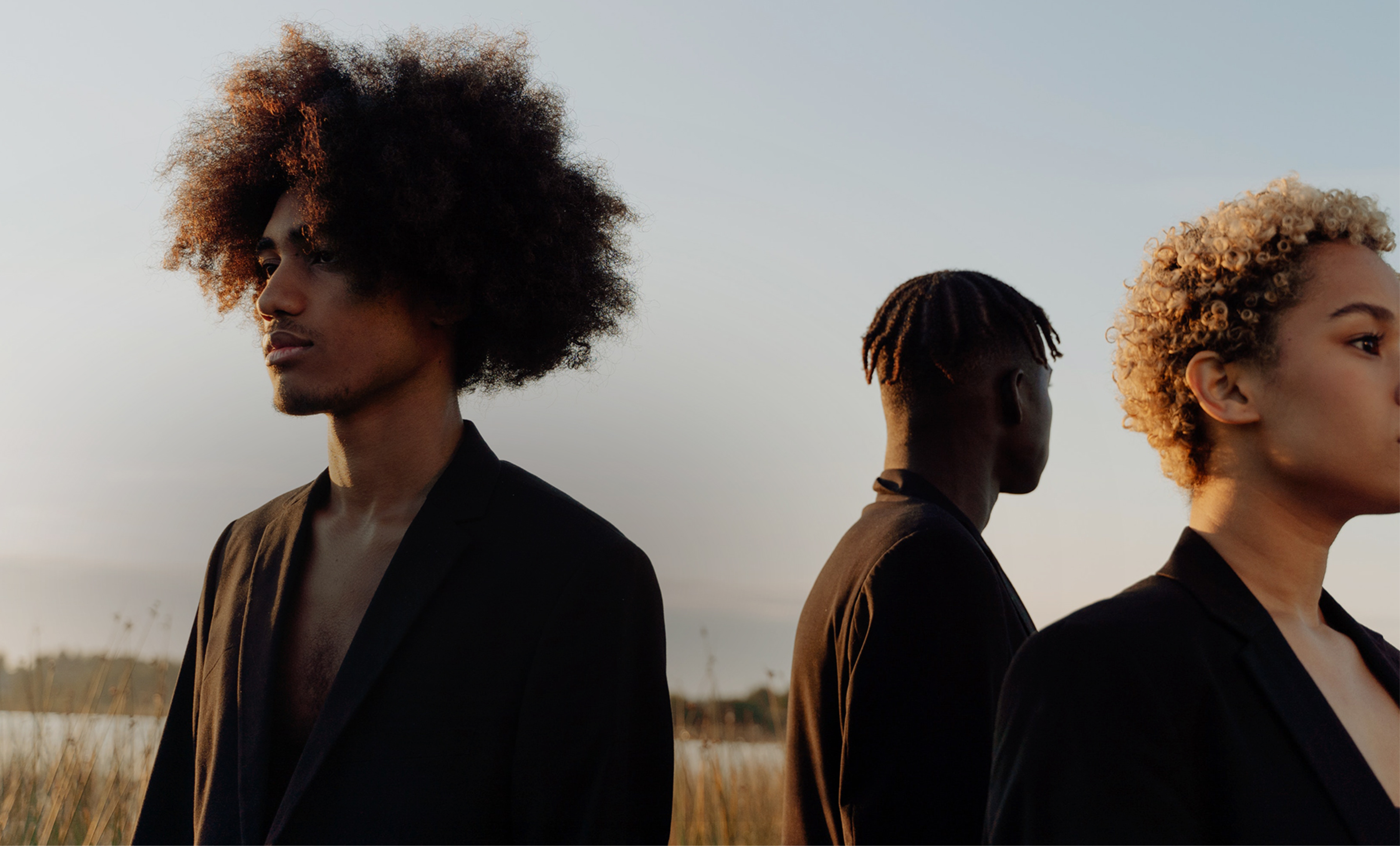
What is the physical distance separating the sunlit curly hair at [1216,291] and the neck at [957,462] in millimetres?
535

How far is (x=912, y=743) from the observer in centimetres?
251

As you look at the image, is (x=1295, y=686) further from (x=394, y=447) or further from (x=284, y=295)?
(x=284, y=295)

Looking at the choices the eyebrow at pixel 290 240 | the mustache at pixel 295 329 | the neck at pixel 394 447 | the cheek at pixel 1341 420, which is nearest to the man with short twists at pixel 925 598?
the cheek at pixel 1341 420


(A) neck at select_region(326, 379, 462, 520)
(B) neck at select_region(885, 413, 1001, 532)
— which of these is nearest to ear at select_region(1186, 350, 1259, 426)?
(B) neck at select_region(885, 413, 1001, 532)

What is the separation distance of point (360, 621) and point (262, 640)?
32cm

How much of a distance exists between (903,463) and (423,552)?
1271mm

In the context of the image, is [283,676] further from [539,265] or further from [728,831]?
[728,831]

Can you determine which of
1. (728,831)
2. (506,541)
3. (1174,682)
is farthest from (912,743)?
(728,831)

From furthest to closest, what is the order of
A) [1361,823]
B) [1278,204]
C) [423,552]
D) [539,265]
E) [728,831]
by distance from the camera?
[728,831]
[539,265]
[423,552]
[1278,204]
[1361,823]

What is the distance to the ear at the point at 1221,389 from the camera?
2.28 meters

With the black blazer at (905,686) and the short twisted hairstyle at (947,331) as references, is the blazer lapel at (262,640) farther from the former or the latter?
the short twisted hairstyle at (947,331)

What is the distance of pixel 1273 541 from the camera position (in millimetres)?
2258

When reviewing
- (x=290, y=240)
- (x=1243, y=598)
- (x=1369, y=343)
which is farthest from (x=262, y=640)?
(x=1369, y=343)

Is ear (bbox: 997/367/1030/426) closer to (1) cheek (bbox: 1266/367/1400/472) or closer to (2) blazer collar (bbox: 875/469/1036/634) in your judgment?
(2) blazer collar (bbox: 875/469/1036/634)
